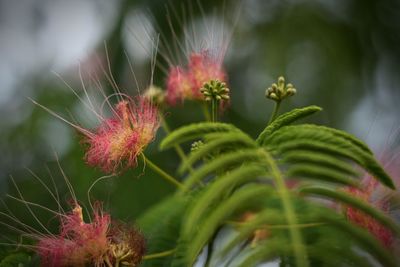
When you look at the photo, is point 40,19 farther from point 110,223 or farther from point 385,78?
point 110,223

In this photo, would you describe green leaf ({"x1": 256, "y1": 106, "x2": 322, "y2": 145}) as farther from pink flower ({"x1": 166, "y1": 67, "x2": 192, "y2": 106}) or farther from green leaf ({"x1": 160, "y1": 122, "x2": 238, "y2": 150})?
pink flower ({"x1": 166, "y1": 67, "x2": 192, "y2": 106})

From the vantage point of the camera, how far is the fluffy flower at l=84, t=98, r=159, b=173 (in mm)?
2096

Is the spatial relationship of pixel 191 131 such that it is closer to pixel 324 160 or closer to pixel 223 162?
pixel 223 162

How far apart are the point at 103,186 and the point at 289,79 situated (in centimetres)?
225

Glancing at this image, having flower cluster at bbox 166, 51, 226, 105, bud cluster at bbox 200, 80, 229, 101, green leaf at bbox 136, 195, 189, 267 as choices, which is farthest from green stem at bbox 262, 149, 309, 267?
flower cluster at bbox 166, 51, 226, 105

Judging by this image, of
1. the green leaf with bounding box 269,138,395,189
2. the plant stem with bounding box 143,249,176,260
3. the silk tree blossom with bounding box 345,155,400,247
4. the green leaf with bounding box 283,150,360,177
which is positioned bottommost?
the plant stem with bounding box 143,249,176,260

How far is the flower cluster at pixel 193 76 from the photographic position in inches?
99.7

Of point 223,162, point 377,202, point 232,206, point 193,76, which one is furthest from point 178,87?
point 232,206

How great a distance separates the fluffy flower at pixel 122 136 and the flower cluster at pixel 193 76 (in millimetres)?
387

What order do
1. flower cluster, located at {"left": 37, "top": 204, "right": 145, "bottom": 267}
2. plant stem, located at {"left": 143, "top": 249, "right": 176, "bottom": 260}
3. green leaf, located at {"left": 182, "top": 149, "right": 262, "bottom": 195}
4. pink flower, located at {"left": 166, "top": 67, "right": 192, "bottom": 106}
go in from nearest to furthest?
green leaf, located at {"left": 182, "top": 149, "right": 262, "bottom": 195} → plant stem, located at {"left": 143, "top": 249, "right": 176, "bottom": 260} → flower cluster, located at {"left": 37, "top": 204, "right": 145, "bottom": 267} → pink flower, located at {"left": 166, "top": 67, "right": 192, "bottom": 106}

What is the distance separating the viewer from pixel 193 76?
103 inches

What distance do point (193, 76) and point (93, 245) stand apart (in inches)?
35.8

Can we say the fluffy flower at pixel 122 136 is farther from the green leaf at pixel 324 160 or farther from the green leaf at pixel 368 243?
the green leaf at pixel 368 243

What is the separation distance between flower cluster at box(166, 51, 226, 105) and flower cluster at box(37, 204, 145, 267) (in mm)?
742
